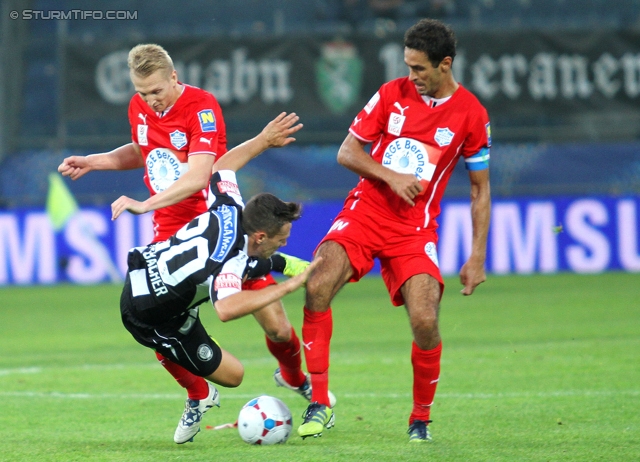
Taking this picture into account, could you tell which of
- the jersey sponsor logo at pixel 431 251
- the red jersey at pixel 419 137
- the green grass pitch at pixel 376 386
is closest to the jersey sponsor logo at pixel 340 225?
the red jersey at pixel 419 137

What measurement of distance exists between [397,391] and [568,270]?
28.7 feet

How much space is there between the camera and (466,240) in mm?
15117

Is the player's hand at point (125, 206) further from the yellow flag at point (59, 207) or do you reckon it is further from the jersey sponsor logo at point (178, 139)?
the yellow flag at point (59, 207)

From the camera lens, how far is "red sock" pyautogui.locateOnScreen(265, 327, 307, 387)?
251 inches

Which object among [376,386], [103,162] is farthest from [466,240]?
[103,162]

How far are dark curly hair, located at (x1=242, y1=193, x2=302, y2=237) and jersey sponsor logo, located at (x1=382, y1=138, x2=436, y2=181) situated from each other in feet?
2.87

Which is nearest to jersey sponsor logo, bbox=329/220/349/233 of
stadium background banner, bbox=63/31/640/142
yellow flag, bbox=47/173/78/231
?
yellow flag, bbox=47/173/78/231

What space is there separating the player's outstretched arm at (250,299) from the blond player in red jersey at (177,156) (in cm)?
109

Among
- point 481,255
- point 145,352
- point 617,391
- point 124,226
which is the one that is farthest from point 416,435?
point 124,226

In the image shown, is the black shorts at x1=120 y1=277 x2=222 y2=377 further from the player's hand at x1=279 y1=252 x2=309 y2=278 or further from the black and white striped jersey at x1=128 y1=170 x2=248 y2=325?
the player's hand at x1=279 y1=252 x2=309 y2=278

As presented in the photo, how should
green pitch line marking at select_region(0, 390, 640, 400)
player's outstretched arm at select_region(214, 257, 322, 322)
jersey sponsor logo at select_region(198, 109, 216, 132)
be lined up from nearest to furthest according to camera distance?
1. player's outstretched arm at select_region(214, 257, 322, 322)
2. jersey sponsor logo at select_region(198, 109, 216, 132)
3. green pitch line marking at select_region(0, 390, 640, 400)

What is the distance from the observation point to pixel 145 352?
975 centimetres

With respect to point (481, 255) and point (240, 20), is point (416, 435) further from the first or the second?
point (240, 20)

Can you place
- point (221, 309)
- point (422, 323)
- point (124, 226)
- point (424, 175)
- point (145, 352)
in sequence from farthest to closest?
point (124, 226), point (145, 352), point (424, 175), point (422, 323), point (221, 309)
